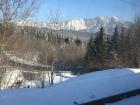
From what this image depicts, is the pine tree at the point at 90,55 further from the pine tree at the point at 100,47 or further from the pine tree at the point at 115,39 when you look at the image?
the pine tree at the point at 115,39

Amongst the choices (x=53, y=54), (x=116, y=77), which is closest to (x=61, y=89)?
(x=116, y=77)

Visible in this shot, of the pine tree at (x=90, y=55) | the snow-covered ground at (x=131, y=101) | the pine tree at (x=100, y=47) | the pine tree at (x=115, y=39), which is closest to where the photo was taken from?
the snow-covered ground at (x=131, y=101)

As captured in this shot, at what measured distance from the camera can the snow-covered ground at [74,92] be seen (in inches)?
314

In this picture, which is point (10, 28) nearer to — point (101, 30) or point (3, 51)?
point (3, 51)

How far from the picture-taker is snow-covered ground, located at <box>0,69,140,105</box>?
798 centimetres

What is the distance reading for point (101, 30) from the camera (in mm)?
65625

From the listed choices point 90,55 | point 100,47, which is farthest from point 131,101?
point 100,47

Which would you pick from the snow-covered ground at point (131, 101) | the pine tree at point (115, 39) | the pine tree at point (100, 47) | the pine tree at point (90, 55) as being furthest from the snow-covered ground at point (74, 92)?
the pine tree at point (115, 39)

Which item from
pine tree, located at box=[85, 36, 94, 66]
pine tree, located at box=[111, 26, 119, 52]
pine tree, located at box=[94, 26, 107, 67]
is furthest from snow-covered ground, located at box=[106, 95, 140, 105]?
pine tree, located at box=[111, 26, 119, 52]

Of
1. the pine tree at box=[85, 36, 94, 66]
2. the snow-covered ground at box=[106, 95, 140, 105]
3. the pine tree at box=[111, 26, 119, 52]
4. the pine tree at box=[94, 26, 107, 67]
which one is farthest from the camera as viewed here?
the pine tree at box=[111, 26, 119, 52]

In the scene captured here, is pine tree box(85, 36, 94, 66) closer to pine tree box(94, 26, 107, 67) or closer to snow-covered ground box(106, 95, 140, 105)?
pine tree box(94, 26, 107, 67)

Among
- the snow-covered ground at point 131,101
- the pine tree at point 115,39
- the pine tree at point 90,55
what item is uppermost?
the snow-covered ground at point 131,101

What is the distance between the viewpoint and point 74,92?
884 cm

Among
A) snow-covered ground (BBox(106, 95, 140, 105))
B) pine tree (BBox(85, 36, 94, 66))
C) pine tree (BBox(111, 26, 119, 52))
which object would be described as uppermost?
snow-covered ground (BBox(106, 95, 140, 105))
